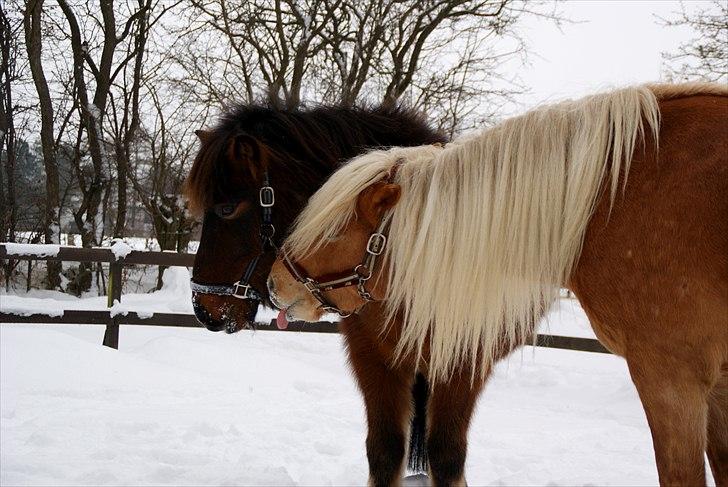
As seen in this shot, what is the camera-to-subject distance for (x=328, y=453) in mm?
3400

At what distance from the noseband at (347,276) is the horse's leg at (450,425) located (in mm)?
732

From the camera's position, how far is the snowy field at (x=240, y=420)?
3037 mm

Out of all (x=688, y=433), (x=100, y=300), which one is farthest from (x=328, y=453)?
(x=100, y=300)

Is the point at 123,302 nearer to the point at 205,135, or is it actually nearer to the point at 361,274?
the point at 205,135

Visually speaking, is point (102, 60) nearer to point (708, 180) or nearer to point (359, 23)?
point (359, 23)

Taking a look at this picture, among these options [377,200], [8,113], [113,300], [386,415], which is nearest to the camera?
[377,200]

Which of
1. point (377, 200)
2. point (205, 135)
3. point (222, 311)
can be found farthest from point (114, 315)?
point (377, 200)

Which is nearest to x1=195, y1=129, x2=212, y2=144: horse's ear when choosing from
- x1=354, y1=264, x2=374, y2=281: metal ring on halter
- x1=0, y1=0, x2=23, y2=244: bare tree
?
x1=354, y1=264, x2=374, y2=281: metal ring on halter

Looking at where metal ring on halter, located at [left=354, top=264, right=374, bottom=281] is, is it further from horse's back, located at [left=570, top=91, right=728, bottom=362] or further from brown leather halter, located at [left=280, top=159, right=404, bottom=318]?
horse's back, located at [left=570, top=91, right=728, bottom=362]

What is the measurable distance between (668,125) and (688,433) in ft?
2.09

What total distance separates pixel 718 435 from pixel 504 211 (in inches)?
28.9

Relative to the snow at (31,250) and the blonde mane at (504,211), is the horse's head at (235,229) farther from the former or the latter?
the snow at (31,250)

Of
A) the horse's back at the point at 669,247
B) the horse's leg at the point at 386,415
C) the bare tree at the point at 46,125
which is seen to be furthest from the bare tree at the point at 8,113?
the horse's back at the point at 669,247

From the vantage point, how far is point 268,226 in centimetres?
218
